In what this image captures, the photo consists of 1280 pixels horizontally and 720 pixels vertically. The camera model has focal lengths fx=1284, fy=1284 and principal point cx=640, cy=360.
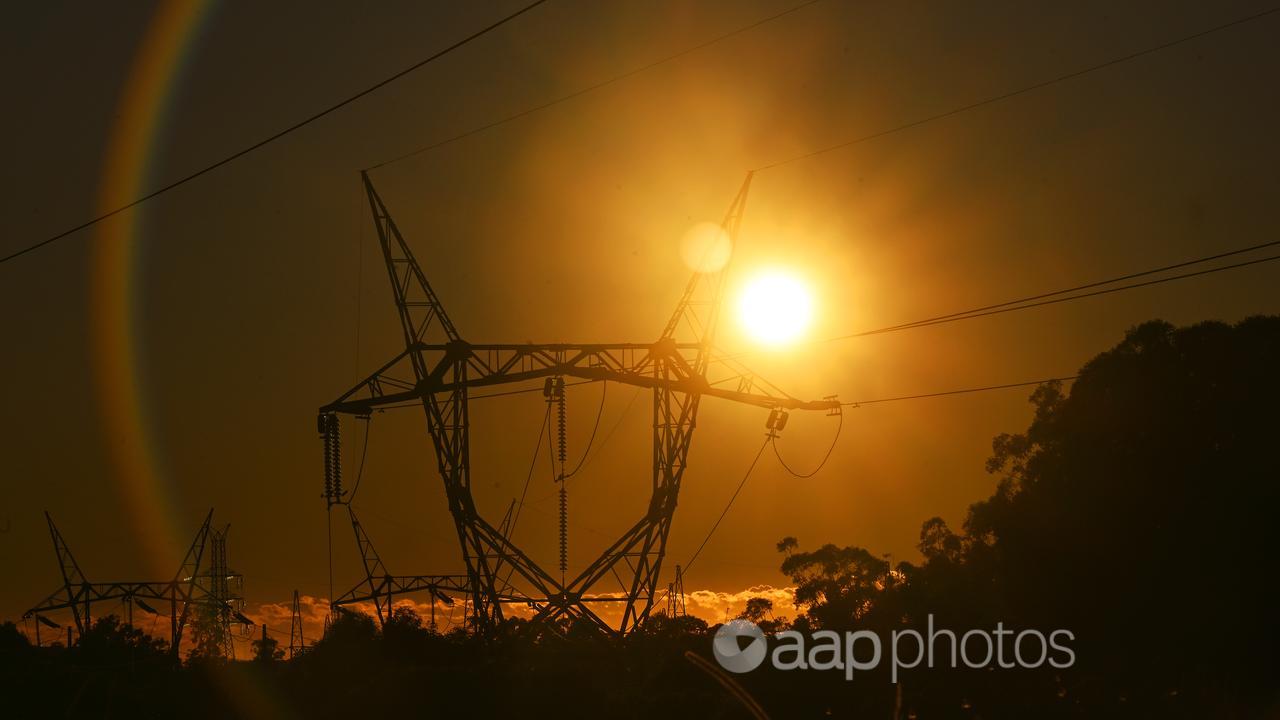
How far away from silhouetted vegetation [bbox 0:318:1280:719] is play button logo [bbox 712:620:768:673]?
896 mm

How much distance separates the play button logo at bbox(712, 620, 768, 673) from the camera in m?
49.7

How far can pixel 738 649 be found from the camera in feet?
173

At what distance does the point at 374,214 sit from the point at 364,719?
22542 millimetres

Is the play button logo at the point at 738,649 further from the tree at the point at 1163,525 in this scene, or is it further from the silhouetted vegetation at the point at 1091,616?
the tree at the point at 1163,525

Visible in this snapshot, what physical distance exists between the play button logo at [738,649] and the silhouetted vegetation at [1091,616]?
2.94ft

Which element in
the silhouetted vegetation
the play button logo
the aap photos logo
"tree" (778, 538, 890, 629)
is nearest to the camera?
the silhouetted vegetation

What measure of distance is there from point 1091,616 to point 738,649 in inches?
548

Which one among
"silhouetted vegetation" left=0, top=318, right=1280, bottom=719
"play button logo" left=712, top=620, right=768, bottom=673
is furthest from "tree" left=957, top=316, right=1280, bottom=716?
"play button logo" left=712, top=620, right=768, bottom=673

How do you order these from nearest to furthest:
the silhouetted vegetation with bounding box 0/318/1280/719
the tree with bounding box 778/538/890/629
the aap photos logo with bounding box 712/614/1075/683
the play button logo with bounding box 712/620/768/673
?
the silhouetted vegetation with bounding box 0/318/1280/719
the aap photos logo with bounding box 712/614/1075/683
the play button logo with bounding box 712/620/768/673
the tree with bounding box 778/538/890/629

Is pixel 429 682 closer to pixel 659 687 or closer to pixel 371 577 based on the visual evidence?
pixel 659 687

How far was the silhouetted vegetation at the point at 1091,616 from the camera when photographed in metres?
43.8

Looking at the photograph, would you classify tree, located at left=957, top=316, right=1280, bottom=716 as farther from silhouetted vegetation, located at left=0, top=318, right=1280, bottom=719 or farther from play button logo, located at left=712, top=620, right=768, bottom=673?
play button logo, located at left=712, top=620, right=768, bottom=673

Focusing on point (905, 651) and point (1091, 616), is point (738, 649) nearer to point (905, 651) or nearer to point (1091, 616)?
point (905, 651)

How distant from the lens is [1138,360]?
47469mm
